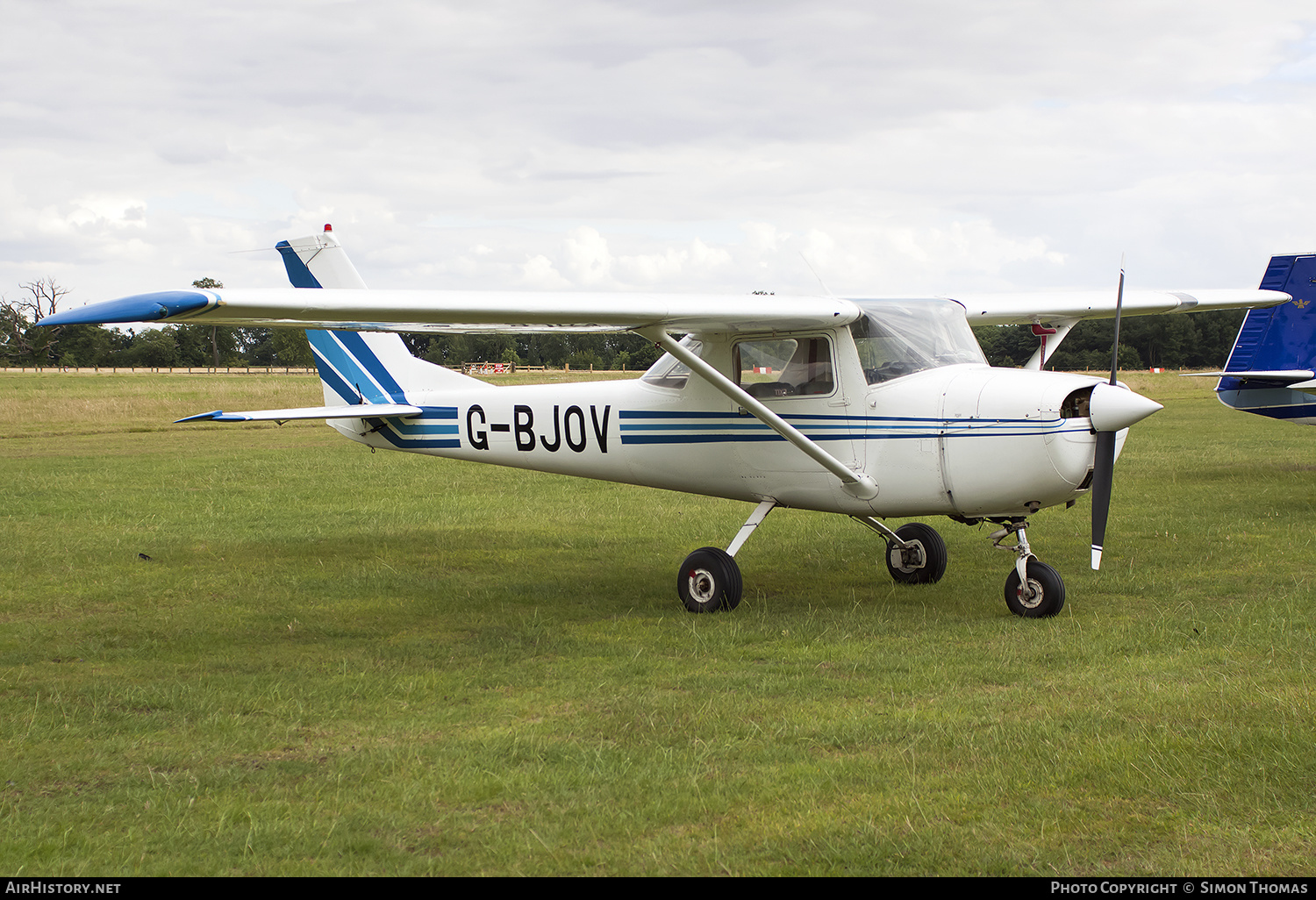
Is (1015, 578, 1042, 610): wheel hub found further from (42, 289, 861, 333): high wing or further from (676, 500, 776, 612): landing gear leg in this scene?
(42, 289, 861, 333): high wing

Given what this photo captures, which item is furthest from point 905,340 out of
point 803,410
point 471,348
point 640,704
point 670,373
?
point 471,348

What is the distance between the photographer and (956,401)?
789 cm

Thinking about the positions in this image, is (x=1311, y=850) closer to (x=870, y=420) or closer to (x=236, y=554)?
(x=870, y=420)

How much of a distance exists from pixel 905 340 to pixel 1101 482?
1.82 m

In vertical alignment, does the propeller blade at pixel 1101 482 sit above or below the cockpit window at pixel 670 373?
below

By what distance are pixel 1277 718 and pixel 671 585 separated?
5.37 metres

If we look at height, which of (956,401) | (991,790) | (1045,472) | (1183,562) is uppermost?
(956,401)

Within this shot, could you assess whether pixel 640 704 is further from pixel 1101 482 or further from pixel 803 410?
pixel 1101 482

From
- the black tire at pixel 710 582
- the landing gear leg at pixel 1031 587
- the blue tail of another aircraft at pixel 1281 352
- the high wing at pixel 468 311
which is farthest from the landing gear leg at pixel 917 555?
the blue tail of another aircraft at pixel 1281 352

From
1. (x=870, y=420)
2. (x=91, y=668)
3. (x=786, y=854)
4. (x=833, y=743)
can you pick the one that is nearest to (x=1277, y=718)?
(x=833, y=743)

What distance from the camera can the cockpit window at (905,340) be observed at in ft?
27.5

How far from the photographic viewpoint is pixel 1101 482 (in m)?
7.62

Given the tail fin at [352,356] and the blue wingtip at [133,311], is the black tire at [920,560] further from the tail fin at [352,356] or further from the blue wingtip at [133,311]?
the blue wingtip at [133,311]

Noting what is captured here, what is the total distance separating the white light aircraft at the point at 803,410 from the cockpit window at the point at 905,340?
15 mm
